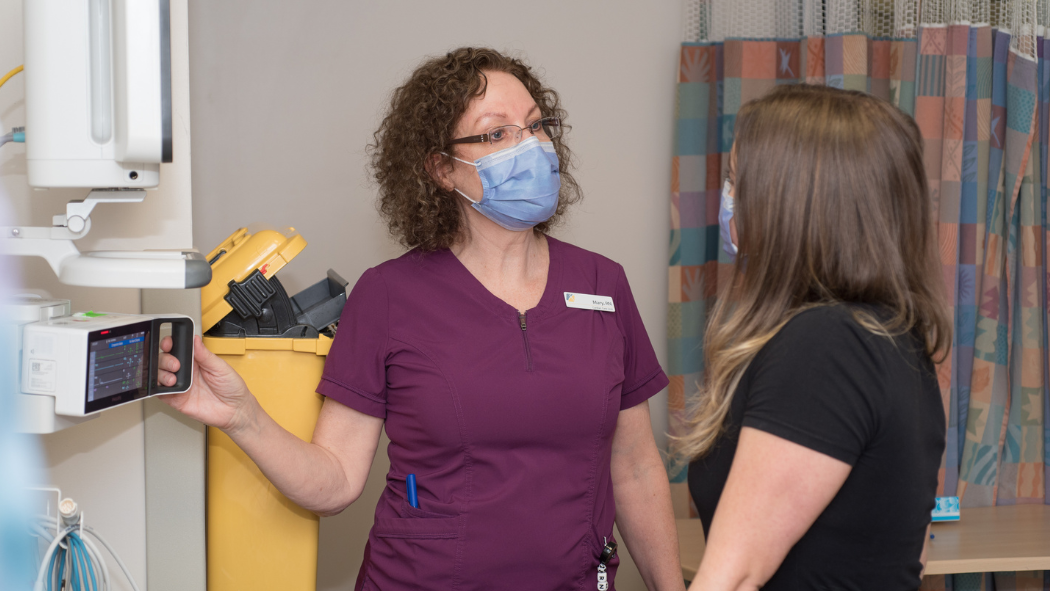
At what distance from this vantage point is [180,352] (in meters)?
1.14

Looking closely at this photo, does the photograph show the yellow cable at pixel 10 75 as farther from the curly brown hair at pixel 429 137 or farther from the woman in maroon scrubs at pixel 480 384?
the curly brown hair at pixel 429 137

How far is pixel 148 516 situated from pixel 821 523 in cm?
116

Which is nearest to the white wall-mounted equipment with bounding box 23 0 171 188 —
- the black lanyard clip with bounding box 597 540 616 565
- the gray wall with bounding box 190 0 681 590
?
the black lanyard clip with bounding box 597 540 616 565

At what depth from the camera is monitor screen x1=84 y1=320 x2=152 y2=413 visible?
40.2 inches

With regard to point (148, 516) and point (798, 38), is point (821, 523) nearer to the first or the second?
point (148, 516)

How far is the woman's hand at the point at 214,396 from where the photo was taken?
3.88 feet

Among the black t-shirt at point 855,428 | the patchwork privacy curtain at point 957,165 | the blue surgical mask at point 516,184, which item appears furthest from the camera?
the patchwork privacy curtain at point 957,165

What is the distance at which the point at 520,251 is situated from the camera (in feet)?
4.84

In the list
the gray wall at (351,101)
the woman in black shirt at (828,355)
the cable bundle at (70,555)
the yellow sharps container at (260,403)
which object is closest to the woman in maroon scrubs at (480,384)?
the yellow sharps container at (260,403)

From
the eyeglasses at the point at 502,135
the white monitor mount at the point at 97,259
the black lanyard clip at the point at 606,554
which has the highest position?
the eyeglasses at the point at 502,135

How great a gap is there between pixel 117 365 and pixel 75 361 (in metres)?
0.06

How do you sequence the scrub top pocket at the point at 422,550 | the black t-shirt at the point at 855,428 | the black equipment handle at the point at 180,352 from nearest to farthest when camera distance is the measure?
the black t-shirt at the point at 855,428 → the black equipment handle at the point at 180,352 → the scrub top pocket at the point at 422,550

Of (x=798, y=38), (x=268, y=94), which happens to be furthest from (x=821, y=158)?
(x=268, y=94)

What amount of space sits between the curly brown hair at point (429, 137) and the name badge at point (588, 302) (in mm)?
253
